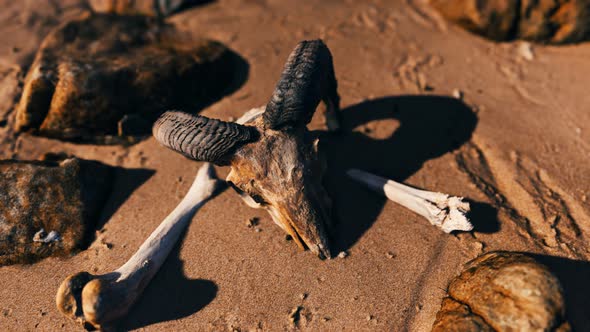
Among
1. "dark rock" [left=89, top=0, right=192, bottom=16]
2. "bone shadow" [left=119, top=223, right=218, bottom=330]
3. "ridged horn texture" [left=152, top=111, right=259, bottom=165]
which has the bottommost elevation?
"bone shadow" [left=119, top=223, right=218, bottom=330]

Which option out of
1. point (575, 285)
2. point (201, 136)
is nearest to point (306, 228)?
point (201, 136)

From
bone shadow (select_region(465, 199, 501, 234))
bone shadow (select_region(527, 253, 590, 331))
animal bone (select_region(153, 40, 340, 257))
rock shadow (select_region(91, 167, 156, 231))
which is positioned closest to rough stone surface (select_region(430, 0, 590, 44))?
bone shadow (select_region(465, 199, 501, 234))

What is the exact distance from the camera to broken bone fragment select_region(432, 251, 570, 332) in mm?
2984

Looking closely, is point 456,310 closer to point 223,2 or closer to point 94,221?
point 94,221

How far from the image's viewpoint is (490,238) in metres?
4.17

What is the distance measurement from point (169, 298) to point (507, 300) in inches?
118

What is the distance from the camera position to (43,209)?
13.9 ft

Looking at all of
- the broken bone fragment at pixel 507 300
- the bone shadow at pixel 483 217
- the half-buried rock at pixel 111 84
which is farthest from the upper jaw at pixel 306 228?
the half-buried rock at pixel 111 84

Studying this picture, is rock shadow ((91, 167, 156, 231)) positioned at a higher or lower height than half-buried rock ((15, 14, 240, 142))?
lower

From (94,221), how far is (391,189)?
3.32 m

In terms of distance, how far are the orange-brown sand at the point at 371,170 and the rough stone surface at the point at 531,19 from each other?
0.64 ft

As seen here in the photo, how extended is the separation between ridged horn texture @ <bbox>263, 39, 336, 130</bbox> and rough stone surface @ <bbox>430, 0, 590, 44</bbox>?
355cm

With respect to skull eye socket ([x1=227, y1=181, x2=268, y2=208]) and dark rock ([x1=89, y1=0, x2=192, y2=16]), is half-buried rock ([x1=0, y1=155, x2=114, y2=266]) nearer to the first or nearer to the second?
skull eye socket ([x1=227, y1=181, x2=268, y2=208])

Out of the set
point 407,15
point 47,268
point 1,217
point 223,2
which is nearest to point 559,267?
point 407,15
